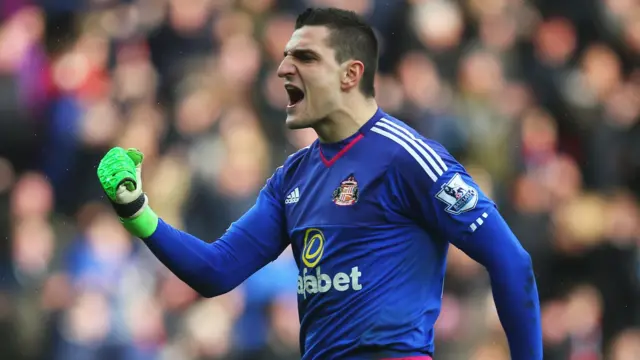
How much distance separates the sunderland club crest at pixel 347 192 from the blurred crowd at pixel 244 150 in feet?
14.8

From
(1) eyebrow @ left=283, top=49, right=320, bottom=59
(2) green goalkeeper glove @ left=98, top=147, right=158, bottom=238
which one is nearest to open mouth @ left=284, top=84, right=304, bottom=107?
(1) eyebrow @ left=283, top=49, right=320, bottom=59

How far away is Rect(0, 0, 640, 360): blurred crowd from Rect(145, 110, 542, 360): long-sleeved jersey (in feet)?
14.6

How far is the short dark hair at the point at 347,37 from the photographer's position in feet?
16.5

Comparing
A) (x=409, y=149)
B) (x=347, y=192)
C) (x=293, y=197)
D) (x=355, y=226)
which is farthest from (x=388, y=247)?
(x=293, y=197)

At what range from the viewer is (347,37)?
16.6ft

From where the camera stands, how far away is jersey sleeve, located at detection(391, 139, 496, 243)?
4.57m

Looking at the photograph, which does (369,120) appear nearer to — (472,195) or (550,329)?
(472,195)

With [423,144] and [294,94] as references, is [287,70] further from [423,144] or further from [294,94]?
[423,144]

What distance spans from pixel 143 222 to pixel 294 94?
81cm

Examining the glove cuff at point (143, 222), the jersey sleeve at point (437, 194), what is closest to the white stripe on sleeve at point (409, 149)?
the jersey sleeve at point (437, 194)

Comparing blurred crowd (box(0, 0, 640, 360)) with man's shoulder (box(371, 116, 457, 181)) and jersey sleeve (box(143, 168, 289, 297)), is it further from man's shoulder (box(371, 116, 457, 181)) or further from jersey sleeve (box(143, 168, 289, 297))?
man's shoulder (box(371, 116, 457, 181))

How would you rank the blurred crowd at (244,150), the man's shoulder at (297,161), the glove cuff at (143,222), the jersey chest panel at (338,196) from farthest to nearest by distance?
the blurred crowd at (244,150) < the man's shoulder at (297,161) < the glove cuff at (143,222) < the jersey chest panel at (338,196)

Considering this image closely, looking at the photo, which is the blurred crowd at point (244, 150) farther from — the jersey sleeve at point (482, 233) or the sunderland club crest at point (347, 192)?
the jersey sleeve at point (482, 233)

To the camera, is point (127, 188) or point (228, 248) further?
point (228, 248)
